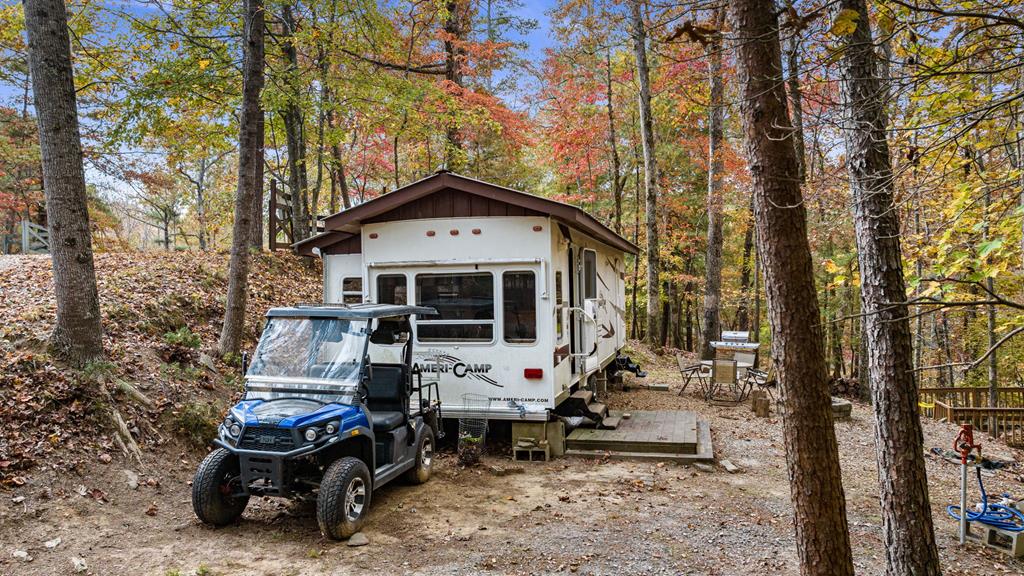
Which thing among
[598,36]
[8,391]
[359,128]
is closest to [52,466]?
[8,391]

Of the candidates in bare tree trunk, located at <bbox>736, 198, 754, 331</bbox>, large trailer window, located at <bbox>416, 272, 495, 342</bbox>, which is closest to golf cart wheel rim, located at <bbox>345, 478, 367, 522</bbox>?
large trailer window, located at <bbox>416, 272, 495, 342</bbox>

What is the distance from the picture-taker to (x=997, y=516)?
16.8ft

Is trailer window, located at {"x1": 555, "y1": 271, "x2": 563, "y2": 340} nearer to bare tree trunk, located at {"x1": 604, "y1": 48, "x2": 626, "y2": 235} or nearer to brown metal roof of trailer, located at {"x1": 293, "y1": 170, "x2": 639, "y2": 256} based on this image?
brown metal roof of trailer, located at {"x1": 293, "y1": 170, "x2": 639, "y2": 256}

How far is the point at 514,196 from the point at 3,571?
5.76 m

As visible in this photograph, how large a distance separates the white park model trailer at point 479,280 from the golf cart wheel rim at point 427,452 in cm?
94

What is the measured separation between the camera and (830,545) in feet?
10.9

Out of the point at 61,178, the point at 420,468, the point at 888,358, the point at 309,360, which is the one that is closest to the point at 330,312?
the point at 309,360

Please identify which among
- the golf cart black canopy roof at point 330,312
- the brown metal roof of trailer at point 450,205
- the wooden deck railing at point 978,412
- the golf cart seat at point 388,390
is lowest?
the wooden deck railing at point 978,412

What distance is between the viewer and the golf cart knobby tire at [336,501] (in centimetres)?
470

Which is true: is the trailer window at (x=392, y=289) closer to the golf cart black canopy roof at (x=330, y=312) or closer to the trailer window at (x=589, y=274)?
the golf cart black canopy roof at (x=330, y=312)

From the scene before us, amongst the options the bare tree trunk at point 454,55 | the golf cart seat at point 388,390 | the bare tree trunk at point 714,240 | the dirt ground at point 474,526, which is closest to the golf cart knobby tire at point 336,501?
the dirt ground at point 474,526

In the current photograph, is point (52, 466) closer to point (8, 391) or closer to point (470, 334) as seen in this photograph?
point (8, 391)

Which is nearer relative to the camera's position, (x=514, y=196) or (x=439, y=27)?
(x=514, y=196)

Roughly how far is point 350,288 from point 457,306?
2353 millimetres
